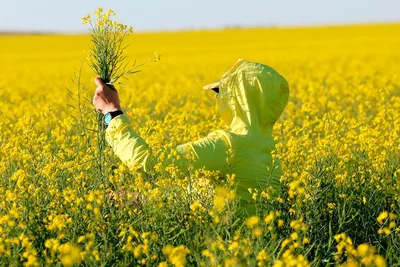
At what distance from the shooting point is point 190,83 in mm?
14703

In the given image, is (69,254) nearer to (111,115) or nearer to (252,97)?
(111,115)

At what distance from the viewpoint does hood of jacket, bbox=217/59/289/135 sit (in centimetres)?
440

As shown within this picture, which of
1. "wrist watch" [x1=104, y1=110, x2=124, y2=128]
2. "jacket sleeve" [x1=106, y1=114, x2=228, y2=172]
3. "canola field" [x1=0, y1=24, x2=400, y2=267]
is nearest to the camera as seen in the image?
"canola field" [x1=0, y1=24, x2=400, y2=267]

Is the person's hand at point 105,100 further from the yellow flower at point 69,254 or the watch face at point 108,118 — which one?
the yellow flower at point 69,254

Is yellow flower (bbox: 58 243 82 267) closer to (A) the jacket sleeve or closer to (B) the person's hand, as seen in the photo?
(A) the jacket sleeve

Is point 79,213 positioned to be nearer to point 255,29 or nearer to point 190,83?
point 190,83

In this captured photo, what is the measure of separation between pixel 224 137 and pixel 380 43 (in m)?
23.6

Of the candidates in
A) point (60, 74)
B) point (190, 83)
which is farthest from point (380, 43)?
point (190, 83)

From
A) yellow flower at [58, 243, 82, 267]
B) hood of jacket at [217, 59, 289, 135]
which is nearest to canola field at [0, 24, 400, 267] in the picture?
yellow flower at [58, 243, 82, 267]

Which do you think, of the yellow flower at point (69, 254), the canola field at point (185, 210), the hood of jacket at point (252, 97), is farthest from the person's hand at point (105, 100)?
the yellow flower at point (69, 254)

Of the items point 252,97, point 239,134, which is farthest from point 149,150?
point 252,97

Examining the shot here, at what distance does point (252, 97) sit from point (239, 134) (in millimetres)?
223

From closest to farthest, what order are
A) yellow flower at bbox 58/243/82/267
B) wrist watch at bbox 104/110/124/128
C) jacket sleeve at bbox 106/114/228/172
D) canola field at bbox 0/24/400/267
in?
1. yellow flower at bbox 58/243/82/267
2. canola field at bbox 0/24/400/267
3. jacket sleeve at bbox 106/114/228/172
4. wrist watch at bbox 104/110/124/128

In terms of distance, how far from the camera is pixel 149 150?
13.9 feet
